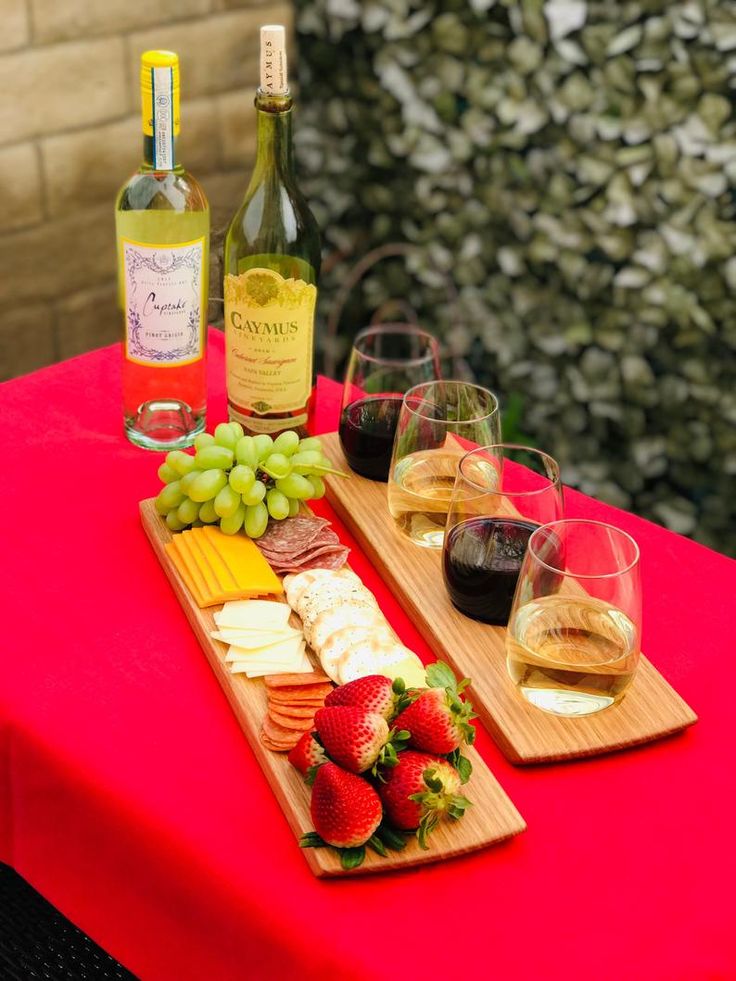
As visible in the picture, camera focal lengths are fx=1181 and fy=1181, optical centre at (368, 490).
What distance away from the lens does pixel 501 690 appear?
100 centimetres

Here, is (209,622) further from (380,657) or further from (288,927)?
(288,927)

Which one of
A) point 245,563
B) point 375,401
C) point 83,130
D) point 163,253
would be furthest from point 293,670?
point 83,130

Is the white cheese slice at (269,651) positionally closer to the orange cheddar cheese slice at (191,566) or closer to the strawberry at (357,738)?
the orange cheddar cheese slice at (191,566)

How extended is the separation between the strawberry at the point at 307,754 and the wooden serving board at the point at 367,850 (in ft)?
0.07

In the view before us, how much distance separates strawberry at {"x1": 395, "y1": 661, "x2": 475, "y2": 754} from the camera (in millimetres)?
829

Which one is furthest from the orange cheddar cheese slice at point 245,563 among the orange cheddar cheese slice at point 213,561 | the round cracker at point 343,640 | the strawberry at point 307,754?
the strawberry at point 307,754

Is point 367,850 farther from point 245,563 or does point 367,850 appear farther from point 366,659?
point 245,563

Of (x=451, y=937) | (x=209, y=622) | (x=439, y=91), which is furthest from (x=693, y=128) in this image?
(x=451, y=937)

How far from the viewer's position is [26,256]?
241cm

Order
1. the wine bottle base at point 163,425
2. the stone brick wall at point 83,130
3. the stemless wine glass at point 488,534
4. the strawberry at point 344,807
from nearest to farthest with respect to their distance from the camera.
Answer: the strawberry at point 344,807 → the stemless wine glass at point 488,534 → the wine bottle base at point 163,425 → the stone brick wall at point 83,130

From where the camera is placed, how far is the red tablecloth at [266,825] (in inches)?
31.9

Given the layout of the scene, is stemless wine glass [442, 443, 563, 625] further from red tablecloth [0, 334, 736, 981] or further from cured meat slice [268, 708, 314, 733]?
cured meat slice [268, 708, 314, 733]

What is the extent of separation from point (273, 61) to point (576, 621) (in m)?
0.65

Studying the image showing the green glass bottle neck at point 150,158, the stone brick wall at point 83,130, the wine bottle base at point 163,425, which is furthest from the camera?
the stone brick wall at point 83,130
